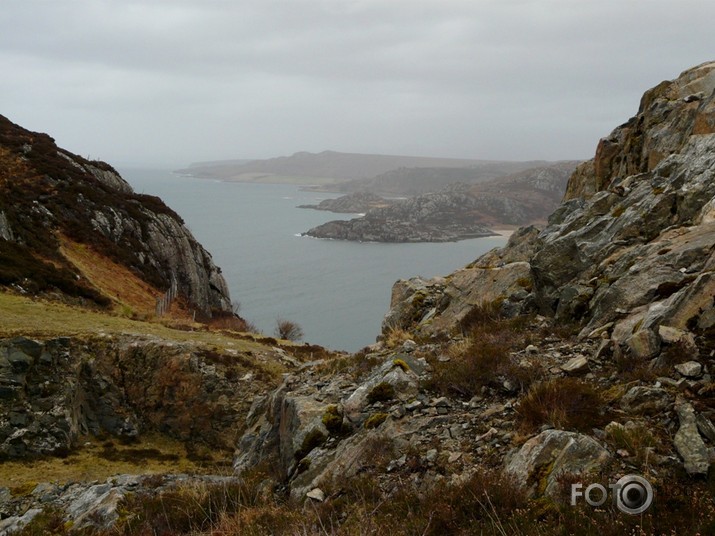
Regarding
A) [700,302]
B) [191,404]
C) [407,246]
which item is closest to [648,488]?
[700,302]

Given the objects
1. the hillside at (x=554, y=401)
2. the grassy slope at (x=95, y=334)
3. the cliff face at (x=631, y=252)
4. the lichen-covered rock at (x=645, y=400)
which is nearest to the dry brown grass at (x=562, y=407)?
the hillside at (x=554, y=401)

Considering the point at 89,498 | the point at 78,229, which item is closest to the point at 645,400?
the point at 89,498

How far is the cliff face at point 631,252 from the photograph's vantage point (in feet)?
Result: 30.6

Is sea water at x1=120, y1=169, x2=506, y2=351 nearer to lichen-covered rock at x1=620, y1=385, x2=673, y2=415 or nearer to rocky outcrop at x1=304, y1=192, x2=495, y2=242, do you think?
Answer: rocky outcrop at x1=304, y1=192, x2=495, y2=242

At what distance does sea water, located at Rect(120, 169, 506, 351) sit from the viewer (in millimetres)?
74812

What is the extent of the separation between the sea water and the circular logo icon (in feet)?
199

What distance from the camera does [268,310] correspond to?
79375mm

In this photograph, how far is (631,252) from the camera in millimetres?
11953

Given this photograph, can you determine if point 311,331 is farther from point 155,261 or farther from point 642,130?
point 642,130

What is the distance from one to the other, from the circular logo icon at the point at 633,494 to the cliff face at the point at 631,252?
325 centimetres

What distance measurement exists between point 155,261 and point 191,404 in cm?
2691

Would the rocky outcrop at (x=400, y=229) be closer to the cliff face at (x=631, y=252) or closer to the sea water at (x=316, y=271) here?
the sea water at (x=316, y=271)

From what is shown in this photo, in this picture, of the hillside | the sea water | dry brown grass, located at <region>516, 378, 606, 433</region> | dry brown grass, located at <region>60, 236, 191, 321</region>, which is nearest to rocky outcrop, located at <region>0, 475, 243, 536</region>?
the hillside

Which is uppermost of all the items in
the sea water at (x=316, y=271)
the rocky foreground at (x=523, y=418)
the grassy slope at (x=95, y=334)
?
the rocky foreground at (x=523, y=418)
